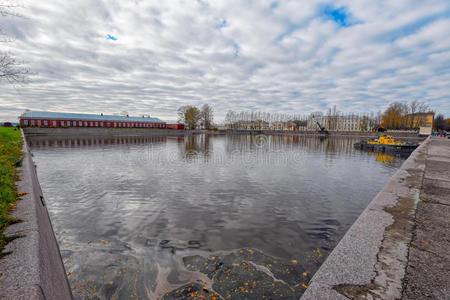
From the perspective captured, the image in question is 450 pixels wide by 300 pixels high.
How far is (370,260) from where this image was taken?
3.33 metres

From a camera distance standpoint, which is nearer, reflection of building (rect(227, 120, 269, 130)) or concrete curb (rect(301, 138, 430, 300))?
concrete curb (rect(301, 138, 430, 300))

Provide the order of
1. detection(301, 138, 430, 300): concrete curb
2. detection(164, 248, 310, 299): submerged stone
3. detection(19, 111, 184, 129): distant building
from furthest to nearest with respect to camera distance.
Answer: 1. detection(19, 111, 184, 129): distant building
2. detection(164, 248, 310, 299): submerged stone
3. detection(301, 138, 430, 300): concrete curb

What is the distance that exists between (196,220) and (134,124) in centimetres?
9967

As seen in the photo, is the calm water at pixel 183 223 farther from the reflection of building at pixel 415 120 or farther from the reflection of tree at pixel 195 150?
the reflection of building at pixel 415 120

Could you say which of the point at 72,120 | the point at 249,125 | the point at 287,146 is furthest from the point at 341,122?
the point at 72,120

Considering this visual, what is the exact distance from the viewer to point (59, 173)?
15023 millimetres

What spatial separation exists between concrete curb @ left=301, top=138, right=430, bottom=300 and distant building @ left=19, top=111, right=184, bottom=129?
90.8m

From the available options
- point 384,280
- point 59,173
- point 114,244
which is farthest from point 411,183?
point 59,173

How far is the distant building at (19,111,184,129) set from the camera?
68506 millimetres

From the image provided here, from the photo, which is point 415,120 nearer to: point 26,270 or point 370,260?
point 370,260

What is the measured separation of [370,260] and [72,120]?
3758 inches

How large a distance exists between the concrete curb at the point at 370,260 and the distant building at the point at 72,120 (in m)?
90.8

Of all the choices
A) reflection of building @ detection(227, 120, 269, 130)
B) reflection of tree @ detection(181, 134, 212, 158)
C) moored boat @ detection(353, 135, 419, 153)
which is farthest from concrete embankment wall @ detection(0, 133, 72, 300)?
reflection of building @ detection(227, 120, 269, 130)

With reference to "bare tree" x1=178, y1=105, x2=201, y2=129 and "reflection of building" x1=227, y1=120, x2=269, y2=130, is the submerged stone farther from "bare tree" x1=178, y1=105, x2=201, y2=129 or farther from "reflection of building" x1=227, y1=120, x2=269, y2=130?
"reflection of building" x1=227, y1=120, x2=269, y2=130
